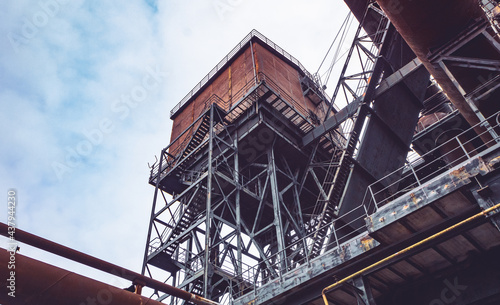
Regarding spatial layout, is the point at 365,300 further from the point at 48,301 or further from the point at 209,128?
the point at 209,128

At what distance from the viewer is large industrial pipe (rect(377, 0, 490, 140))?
9328 mm

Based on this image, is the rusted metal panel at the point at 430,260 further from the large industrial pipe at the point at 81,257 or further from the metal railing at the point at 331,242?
the large industrial pipe at the point at 81,257

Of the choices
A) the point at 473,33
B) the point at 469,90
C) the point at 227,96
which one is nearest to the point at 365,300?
the point at 469,90

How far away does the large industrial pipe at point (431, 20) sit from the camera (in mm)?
9328

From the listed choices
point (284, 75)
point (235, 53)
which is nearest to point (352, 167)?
point (284, 75)

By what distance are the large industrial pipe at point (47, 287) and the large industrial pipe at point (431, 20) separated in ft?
28.9

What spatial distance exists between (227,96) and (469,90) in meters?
14.3

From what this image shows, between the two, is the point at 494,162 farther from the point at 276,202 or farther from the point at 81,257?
the point at 276,202

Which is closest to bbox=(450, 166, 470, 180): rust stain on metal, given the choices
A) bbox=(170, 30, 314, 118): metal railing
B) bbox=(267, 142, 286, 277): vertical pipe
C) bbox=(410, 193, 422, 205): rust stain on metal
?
bbox=(410, 193, 422, 205): rust stain on metal

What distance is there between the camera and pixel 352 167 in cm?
1465

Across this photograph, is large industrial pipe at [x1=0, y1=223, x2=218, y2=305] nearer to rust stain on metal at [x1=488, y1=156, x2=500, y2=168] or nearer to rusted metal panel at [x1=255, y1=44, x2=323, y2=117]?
rust stain on metal at [x1=488, y1=156, x2=500, y2=168]

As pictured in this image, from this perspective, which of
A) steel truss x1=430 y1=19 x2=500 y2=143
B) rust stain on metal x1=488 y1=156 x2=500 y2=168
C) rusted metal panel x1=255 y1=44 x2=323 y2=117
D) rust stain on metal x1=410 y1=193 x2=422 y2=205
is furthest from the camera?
rusted metal panel x1=255 y1=44 x2=323 y2=117

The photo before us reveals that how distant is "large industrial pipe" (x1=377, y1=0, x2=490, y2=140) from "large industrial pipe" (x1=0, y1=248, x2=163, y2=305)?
8818 mm

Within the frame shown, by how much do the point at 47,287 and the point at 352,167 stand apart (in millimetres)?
12165
